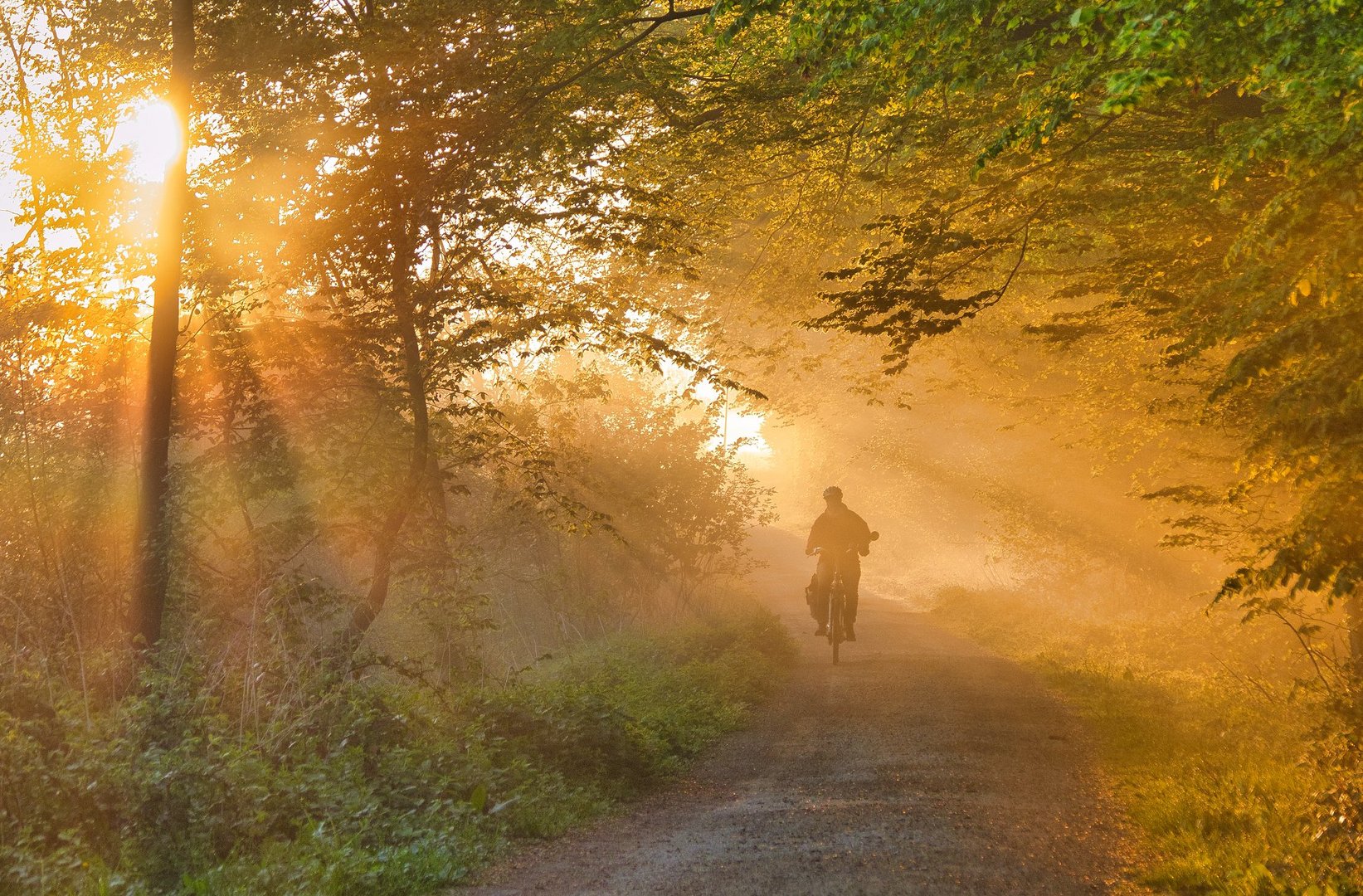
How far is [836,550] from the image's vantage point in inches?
633

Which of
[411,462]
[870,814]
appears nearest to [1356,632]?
[870,814]

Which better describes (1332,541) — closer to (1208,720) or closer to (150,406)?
(1208,720)

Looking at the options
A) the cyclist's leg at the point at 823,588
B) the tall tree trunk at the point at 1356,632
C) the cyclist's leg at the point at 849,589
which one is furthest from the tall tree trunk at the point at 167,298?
the tall tree trunk at the point at 1356,632

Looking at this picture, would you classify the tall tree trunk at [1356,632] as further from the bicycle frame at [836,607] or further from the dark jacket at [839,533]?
the bicycle frame at [836,607]

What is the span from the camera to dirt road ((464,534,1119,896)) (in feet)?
20.4

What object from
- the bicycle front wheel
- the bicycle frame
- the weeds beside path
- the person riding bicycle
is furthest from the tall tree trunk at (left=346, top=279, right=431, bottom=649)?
the bicycle front wheel

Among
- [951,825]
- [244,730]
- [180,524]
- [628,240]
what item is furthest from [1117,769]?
[180,524]

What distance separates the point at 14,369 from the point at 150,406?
1.25m

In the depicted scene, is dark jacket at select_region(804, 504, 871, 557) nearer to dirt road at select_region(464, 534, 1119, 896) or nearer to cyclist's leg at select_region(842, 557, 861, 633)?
cyclist's leg at select_region(842, 557, 861, 633)

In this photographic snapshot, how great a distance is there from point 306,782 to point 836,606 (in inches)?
396

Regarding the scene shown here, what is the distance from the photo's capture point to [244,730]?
788cm

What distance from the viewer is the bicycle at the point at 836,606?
1603 centimetres

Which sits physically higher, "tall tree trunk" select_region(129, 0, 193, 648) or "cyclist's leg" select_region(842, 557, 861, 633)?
"tall tree trunk" select_region(129, 0, 193, 648)

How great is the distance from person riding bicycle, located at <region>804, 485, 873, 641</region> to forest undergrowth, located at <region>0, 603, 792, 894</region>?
5900mm
